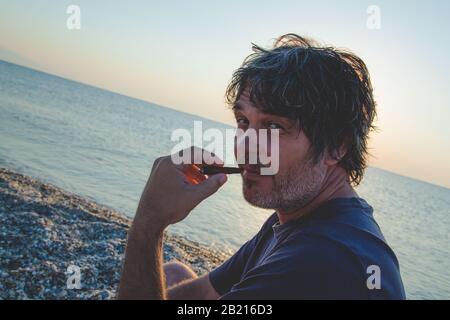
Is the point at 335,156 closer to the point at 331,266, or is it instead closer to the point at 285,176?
the point at 285,176

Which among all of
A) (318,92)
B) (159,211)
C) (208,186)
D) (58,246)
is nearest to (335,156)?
(318,92)

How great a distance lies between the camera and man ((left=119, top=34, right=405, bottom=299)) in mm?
1630

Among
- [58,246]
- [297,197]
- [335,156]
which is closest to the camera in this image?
[297,197]

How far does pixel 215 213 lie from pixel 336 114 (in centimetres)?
1403

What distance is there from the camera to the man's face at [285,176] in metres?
2.24

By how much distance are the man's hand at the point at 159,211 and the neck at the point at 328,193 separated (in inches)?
22.4

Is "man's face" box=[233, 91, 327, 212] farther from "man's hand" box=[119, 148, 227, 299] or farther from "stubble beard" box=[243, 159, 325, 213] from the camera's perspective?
"man's hand" box=[119, 148, 227, 299]

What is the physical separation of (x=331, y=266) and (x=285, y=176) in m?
0.76

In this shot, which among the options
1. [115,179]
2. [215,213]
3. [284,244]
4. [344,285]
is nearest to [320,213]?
[284,244]

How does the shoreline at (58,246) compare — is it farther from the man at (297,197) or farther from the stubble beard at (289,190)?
the stubble beard at (289,190)

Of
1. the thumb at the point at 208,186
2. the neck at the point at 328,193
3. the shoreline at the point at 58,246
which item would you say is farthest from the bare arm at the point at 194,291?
the shoreline at the point at 58,246

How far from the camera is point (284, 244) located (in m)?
1.91

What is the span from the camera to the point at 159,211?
2000 millimetres
